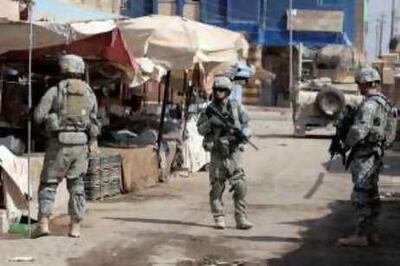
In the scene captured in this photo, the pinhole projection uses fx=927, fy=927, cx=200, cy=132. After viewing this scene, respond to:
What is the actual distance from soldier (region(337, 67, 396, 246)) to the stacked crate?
4249mm

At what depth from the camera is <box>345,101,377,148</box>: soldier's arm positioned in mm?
9555

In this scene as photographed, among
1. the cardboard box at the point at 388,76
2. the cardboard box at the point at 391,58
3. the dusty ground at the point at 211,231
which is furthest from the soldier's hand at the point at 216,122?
the cardboard box at the point at 391,58

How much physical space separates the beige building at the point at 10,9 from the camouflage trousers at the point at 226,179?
490 centimetres

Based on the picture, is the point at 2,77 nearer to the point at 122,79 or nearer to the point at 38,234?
the point at 122,79

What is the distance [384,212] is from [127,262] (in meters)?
5.05

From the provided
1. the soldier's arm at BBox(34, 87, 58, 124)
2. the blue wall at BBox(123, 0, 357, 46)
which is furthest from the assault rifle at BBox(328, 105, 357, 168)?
the blue wall at BBox(123, 0, 357, 46)

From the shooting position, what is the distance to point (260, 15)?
5575 cm

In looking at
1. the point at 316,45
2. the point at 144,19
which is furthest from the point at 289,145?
the point at 316,45

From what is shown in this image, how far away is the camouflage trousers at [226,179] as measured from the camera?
35.2 ft

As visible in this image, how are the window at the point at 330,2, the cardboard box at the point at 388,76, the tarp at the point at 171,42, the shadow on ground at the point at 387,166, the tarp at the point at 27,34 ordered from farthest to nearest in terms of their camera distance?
the window at the point at 330,2
the cardboard box at the point at 388,76
the shadow on ground at the point at 387,166
the tarp at the point at 171,42
the tarp at the point at 27,34

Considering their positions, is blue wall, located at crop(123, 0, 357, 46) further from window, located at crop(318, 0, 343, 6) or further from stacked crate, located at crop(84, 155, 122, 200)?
stacked crate, located at crop(84, 155, 122, 200)

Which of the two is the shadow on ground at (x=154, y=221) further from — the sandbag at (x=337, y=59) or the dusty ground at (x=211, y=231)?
the sandbag at (x=337, y=59)

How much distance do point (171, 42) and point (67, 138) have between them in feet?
19.0

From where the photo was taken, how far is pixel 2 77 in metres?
13.6
